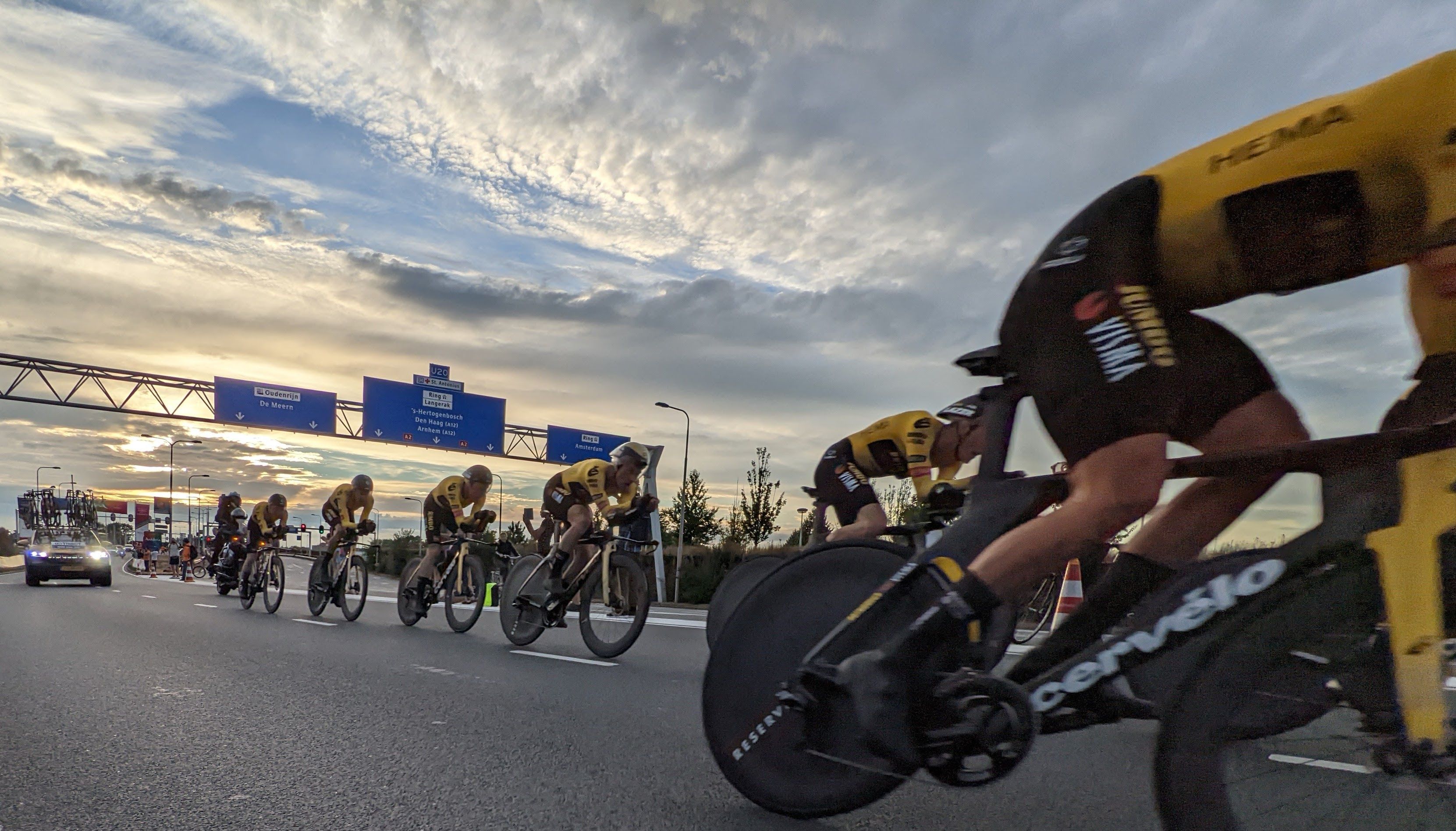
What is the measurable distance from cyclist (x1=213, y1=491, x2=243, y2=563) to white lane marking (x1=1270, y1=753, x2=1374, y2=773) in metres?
20.2

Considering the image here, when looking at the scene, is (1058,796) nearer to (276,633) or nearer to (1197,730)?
(1197,730)

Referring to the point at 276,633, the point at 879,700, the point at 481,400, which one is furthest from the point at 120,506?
the point at 879,700

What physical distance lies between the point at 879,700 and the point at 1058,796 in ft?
4.43

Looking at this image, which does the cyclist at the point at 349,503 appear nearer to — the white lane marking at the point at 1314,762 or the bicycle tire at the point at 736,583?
the bicycle tire at the point at 736,583

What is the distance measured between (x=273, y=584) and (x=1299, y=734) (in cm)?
1331

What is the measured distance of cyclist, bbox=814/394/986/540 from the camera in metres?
6.20

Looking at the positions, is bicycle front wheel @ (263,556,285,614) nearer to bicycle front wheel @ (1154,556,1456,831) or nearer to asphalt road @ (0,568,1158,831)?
asphalt road @ (0,568,1158,831)

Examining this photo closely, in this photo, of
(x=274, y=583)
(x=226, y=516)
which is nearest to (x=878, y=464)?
(x=274, y=583)

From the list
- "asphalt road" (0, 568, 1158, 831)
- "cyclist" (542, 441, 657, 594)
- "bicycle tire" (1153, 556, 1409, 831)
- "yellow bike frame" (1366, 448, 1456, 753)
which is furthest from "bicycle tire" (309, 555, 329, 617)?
"yellow bike frame" (1366, 448, 1456, 753)

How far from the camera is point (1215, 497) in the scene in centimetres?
220

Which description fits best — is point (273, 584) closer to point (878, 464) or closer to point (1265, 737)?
point (878, 464)

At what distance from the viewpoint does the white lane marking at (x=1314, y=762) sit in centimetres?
171

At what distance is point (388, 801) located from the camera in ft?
9.70

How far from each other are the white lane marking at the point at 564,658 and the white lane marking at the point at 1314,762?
17.5 ft
